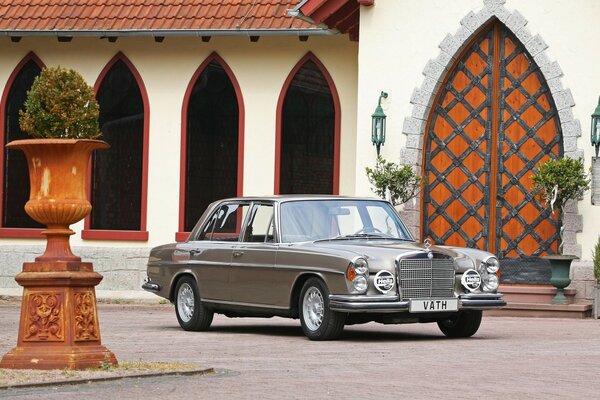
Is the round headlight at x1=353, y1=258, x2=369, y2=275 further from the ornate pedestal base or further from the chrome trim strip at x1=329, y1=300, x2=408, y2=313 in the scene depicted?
the ornate pedestal base

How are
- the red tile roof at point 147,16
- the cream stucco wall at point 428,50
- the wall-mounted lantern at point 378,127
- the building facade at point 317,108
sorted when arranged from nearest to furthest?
the cream stucco wall at point 428,50 < the building facade at point 317,108 < the wall-mounted lantern at point 378,127 < the red tile roof at point 147,16

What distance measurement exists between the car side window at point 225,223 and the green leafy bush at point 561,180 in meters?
5.16

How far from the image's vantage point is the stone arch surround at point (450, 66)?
68.0 ft

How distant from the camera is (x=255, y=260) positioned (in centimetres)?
1588

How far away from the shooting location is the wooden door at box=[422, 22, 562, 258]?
2131 centimetres

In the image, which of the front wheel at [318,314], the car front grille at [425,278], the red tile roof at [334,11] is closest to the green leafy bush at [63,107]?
the front wheel at [318,314]

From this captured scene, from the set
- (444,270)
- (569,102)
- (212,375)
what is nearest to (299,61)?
(569,102)

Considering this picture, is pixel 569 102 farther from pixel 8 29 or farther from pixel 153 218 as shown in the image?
pixel 8 29

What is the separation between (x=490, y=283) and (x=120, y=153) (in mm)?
11220

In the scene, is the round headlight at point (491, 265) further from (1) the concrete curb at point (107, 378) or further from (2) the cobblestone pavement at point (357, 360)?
(1) the concrete curb at point (107, 378)

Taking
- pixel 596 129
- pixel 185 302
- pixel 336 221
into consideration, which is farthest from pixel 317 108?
pixel 336 221

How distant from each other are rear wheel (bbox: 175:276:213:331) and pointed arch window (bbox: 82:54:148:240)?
807 centimetres

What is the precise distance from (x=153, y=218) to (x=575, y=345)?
11.5 m

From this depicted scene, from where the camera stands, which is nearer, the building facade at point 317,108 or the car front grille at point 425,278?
the car front grille at point 425,278
